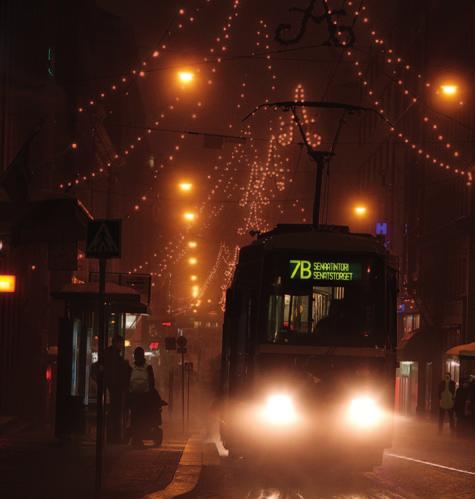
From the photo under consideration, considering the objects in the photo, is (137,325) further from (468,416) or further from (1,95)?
(1,95)

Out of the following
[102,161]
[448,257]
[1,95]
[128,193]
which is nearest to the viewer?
[1,95]

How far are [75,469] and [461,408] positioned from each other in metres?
21.2

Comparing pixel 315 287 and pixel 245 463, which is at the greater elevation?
pixel 315 287

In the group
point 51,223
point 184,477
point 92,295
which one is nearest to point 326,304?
point 184,477

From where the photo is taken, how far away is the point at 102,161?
189 feet

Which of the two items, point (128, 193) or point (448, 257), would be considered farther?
point (128, 193)

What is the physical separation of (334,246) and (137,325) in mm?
40643

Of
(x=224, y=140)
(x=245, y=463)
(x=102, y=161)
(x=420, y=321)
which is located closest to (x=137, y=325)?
(x=102, y=161)

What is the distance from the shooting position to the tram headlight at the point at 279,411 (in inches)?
712

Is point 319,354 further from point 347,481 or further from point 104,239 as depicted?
point 104,239

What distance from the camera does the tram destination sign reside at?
725 inches

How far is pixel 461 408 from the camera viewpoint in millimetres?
35906

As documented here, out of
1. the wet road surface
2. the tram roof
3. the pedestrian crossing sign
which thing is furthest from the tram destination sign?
the pedestrian crossing sign

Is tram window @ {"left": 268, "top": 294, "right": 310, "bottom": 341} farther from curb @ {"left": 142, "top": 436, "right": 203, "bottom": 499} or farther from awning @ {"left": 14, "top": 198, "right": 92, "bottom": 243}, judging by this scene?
awning @ {"left": 14, "top": 198, "right": 92, "bottom": 243}
